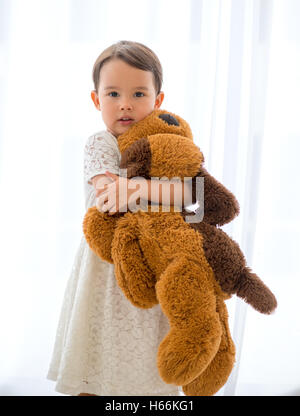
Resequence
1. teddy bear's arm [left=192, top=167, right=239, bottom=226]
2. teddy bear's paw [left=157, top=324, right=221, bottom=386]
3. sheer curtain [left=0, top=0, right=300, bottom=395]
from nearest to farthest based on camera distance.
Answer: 1. teddy bear's paw [left=157, top=324, right=221, bottom=386]
2. teddy bear's arm [left=192, top=167, right=239, bottom=226]
3. sheer curtain [left=0, top=0, right=300, bottom=395]

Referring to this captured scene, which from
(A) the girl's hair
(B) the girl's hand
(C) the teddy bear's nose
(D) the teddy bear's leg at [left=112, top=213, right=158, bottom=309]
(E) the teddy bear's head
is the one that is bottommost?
(D) the teddy bear's leg at [left=112, top=213, right=158, bottom=309]

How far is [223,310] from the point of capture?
662 millimetres

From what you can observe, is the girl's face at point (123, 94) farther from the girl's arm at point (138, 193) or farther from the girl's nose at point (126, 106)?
the girl's arm at point (138, 193)

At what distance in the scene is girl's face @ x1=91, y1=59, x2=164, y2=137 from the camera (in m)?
0.75

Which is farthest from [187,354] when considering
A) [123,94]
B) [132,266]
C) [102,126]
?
[102,126]

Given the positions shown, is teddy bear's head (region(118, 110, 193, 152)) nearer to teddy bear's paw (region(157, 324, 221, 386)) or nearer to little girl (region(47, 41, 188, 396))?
little girl (region(47, 41, 188, 396))

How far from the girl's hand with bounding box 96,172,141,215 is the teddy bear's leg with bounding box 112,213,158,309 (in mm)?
30

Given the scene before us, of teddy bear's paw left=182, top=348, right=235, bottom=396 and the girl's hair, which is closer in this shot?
teddy bear's paw left=182, top=348, right=235, bottom=396

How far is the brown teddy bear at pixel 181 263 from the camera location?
0.60m

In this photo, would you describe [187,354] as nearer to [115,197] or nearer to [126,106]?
[115,197]

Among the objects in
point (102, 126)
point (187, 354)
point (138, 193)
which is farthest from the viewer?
point (102, 126)

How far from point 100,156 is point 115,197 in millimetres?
105

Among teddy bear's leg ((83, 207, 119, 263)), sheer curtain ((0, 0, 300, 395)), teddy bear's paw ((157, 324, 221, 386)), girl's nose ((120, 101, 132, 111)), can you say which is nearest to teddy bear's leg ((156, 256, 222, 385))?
teddy bear's paw ((157, 324, 221, 386))

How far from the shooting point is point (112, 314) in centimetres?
74
